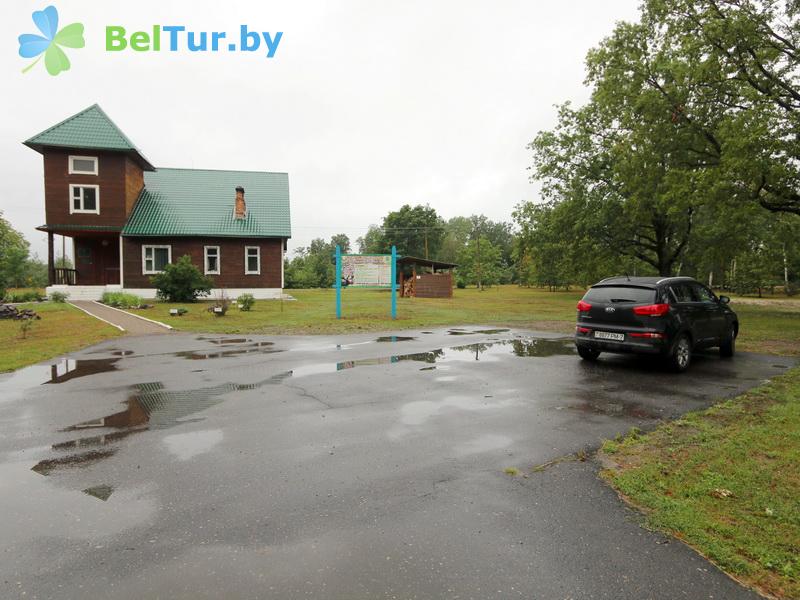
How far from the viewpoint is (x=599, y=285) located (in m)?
9.68

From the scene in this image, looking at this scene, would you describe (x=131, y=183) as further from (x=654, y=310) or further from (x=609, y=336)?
(x=654, y=310)

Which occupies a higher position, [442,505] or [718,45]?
[718,45]

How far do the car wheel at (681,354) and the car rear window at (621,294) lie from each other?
103 centimetres

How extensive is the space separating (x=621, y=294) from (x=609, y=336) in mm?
872

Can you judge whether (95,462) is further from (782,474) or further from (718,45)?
(718,45)

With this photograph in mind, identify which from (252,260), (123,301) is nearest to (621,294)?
(123,301)

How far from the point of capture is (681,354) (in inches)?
358

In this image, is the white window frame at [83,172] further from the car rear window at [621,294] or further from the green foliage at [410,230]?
the green foliage at [410,230]

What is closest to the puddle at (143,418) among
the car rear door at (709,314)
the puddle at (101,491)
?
the puddle at (101,491)

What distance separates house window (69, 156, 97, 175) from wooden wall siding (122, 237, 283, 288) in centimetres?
438

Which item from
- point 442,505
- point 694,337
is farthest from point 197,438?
point 694,337

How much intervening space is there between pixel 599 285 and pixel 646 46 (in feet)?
65.0

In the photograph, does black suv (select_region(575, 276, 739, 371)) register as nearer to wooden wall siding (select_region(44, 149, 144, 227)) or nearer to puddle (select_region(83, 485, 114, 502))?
puddle (select_region(83, 485, 114, 502))

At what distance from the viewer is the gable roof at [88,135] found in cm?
2669
